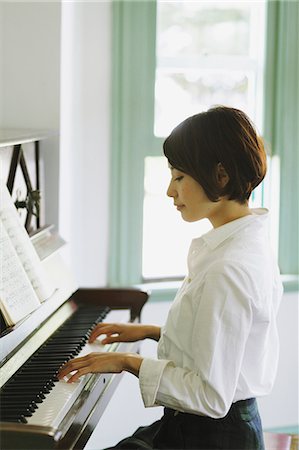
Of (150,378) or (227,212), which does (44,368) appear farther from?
(227,212)

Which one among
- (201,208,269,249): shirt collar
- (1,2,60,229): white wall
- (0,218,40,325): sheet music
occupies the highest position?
(1,2,60,229): white wall

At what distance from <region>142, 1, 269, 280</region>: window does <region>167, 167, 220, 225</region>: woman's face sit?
1589 millimetres

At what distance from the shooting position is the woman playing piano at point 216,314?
1.77m

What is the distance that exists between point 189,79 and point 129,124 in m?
0.39

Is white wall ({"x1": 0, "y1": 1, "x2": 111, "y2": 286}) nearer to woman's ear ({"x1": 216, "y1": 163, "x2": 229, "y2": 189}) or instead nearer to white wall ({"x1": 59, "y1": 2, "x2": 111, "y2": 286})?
white wall ({"x1": 59, "y1": 2, "x2": 111, "y2": 286})

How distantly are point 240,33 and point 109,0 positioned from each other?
664 mm

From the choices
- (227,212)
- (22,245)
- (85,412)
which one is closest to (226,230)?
(227,212)

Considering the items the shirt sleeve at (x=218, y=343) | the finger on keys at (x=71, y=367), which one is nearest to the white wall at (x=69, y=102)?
the finger on keys at (x=71, y=367)

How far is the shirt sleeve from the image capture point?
1.76 metres

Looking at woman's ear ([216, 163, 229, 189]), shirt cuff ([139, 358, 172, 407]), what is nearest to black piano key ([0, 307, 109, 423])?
shirt cuff ([139, 358, 172, 407])

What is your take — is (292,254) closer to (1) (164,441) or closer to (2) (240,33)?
(2) (240,33)

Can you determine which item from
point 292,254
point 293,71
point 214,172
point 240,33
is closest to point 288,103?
point 293,71

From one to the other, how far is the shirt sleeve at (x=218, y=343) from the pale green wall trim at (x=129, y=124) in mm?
1718

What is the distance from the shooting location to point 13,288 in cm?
213
